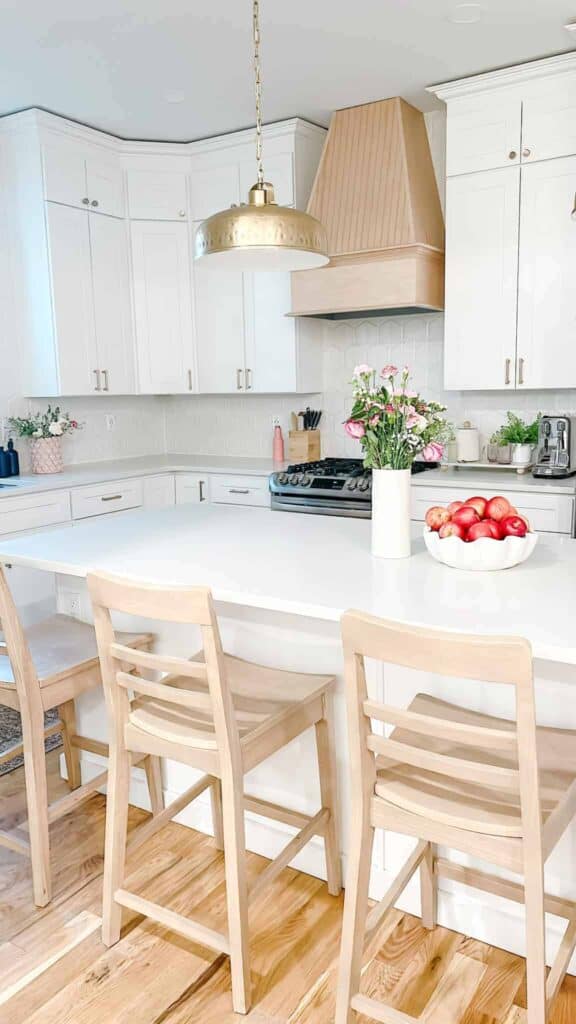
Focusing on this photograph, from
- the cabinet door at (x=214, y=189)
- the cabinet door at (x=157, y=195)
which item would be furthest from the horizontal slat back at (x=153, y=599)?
the cabinet door at (x=157, y=195)

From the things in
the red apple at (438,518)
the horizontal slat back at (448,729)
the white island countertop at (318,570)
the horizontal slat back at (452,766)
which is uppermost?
the red apple at (438,518)

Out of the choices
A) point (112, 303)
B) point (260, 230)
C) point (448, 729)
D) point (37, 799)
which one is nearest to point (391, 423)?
point (260, 230)

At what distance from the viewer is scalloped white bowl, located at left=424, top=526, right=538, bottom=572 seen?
1.96 metres

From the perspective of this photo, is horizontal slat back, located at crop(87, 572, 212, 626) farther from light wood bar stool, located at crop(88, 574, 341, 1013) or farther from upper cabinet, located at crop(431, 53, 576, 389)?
upper cabinet, located at crop(431, 53, 576, 389)

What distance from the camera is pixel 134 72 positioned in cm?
352

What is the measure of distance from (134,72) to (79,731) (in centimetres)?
285

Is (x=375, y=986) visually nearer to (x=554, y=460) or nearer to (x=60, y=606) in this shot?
(x=60, y=606)

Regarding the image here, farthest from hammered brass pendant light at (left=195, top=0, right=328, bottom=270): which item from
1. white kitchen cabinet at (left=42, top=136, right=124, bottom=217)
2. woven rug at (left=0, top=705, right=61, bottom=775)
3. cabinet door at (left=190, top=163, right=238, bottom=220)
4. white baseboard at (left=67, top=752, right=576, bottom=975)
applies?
cabinet door at (left=190, top=163, right=238, bottom=220)

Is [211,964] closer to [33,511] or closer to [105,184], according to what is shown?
[33,511]

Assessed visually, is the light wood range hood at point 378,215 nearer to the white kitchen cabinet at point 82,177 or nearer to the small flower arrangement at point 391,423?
the white kitchen cabinet at point 82,177

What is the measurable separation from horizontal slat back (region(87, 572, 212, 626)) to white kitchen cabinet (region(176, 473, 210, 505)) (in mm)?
2850

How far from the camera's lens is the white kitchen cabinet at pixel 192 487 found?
4.61 metres

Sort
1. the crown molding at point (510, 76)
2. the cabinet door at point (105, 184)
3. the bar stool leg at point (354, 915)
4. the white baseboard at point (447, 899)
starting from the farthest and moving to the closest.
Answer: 1. the cabinet door at point (105, 184)
2. the crown molding at point (510, 76)
3. the white baseboard at point (447, 899)
4. the bar stool leg at point (354, 915)

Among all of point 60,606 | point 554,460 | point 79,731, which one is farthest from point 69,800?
point 554,460
